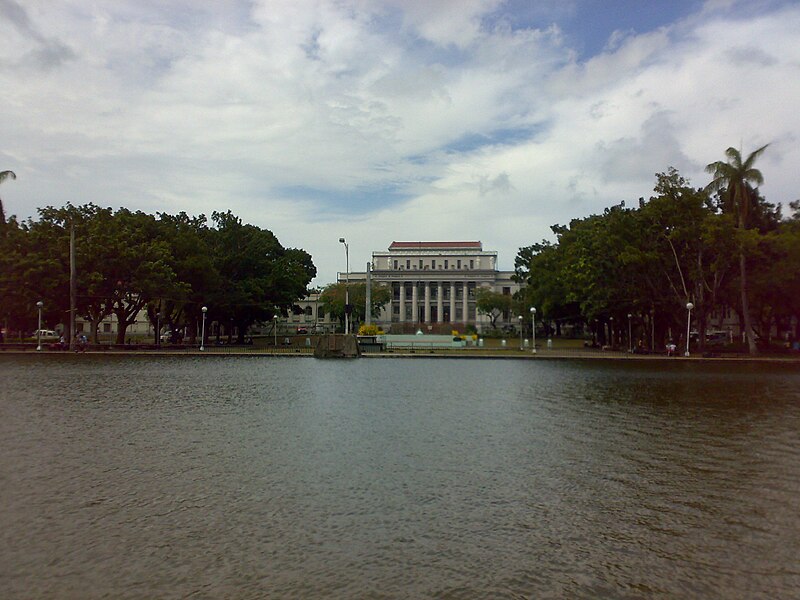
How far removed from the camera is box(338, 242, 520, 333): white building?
419ft

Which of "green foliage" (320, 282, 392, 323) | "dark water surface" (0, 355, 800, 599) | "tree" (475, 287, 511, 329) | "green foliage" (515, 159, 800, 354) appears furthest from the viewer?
"tree" (475, 287, 511, 329)

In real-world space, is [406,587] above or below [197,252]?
below

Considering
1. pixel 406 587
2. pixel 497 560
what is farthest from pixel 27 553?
pixel 497 560

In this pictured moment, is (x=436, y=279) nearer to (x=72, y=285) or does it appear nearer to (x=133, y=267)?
(x=133, y=267)

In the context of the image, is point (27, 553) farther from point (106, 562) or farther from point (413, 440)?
point (413, 440)

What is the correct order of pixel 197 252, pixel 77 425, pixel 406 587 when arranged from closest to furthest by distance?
pixel 406 587, pixel 77 425, pixel 197 252

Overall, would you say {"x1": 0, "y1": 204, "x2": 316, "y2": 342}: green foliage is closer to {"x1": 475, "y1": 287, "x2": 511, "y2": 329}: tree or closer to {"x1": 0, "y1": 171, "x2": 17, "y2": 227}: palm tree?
{"x1": 0, "y1": 171, "x2": 17, "y2": 227}: palm tree

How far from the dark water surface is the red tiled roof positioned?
377 feet

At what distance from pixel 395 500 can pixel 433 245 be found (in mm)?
127315

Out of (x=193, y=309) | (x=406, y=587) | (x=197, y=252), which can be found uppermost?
(x=197, y=252)

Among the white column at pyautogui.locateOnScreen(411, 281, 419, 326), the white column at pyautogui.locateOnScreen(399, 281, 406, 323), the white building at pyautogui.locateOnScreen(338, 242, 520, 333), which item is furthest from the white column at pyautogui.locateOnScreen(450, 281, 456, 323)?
the white column at pyautogui.locateOnScreen(399, 281, 406, 323)

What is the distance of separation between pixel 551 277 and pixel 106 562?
2465 inches

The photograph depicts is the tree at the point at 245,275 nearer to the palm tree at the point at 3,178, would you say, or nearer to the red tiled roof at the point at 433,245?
the palm tree at the point at 3,178

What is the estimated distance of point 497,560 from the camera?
7484mm
